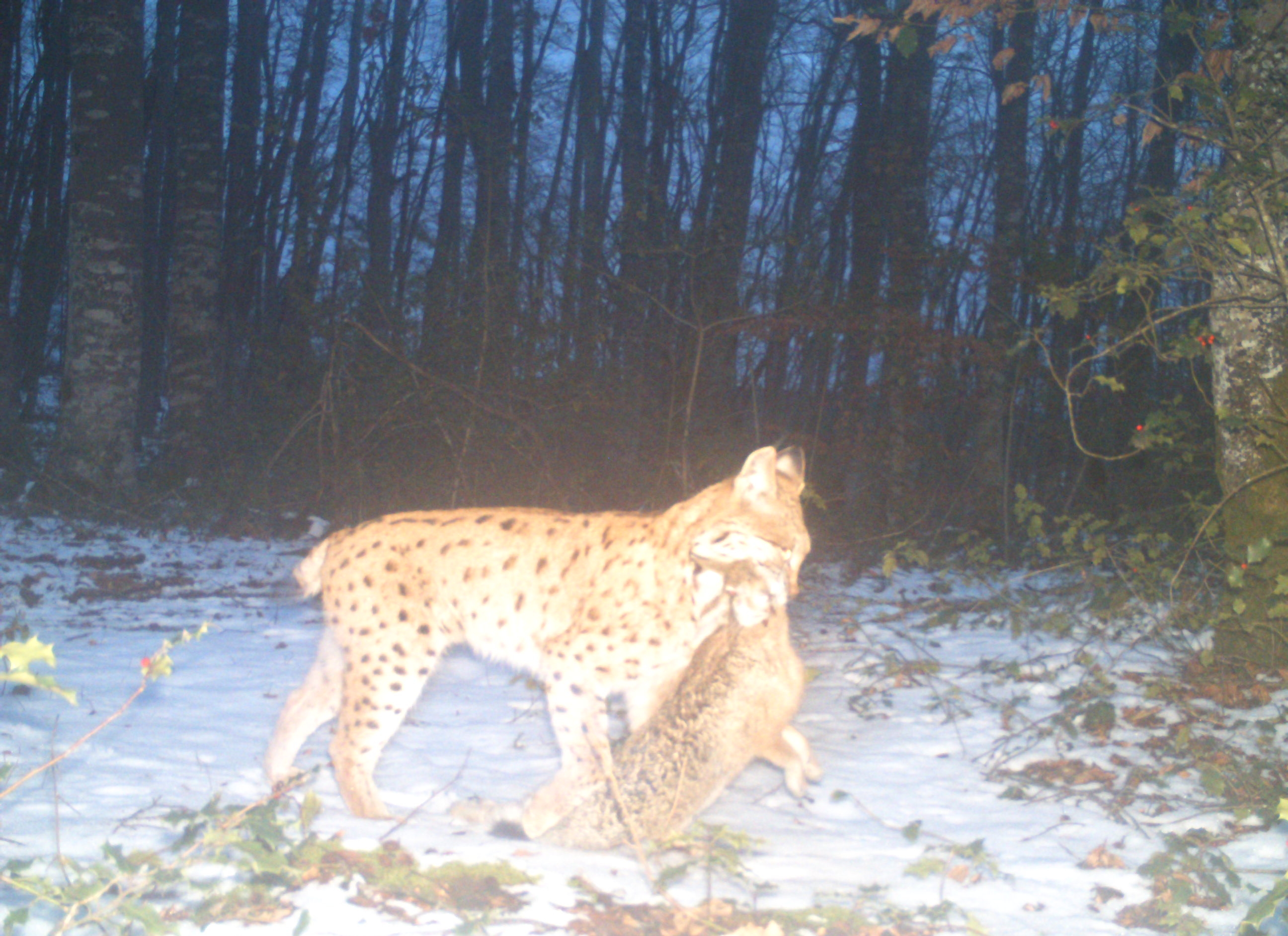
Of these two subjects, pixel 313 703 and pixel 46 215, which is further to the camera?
pixel 46 215

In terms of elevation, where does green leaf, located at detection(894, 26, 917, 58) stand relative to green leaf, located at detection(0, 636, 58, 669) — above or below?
above

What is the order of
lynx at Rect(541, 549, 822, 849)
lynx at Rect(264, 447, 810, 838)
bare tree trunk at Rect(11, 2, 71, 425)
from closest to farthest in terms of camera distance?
lynx at Rect(541, 549, 822, 849)
lynx at Rect(264, 447, 810, 838)
bare tree trunk at Rect(11, 2, 71, 425)

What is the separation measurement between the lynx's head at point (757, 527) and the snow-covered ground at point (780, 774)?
3.72ft

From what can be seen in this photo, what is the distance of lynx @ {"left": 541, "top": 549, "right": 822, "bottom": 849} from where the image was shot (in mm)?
3980

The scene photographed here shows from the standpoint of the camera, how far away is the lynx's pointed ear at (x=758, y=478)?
15.4 ft

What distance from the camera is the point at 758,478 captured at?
15.6ft

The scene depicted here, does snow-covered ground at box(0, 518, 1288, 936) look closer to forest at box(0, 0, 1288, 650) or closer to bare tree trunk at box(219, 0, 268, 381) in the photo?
forest at box(0, 0, 1288, 650)

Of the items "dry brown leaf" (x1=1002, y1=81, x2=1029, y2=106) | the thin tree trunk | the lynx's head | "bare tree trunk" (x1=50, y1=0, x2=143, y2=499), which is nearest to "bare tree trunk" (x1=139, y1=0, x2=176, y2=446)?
"bare tree trunk" (x1=50, y1=0, x2=143, y2=499)

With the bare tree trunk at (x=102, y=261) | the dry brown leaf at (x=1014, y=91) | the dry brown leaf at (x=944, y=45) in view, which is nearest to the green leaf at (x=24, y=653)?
the dry brown leaf at (x=944, y=45)

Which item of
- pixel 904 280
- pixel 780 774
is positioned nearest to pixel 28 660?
pixel 780 774

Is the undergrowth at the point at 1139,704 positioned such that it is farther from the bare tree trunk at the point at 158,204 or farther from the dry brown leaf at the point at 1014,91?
the bare tree trunk at the point at 158,204

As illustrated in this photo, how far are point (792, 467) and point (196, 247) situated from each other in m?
11.7

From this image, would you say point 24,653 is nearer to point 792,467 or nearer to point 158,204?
point 792,467

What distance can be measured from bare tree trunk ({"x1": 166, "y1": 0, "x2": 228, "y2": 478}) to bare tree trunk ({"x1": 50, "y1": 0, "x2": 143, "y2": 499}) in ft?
4.24
